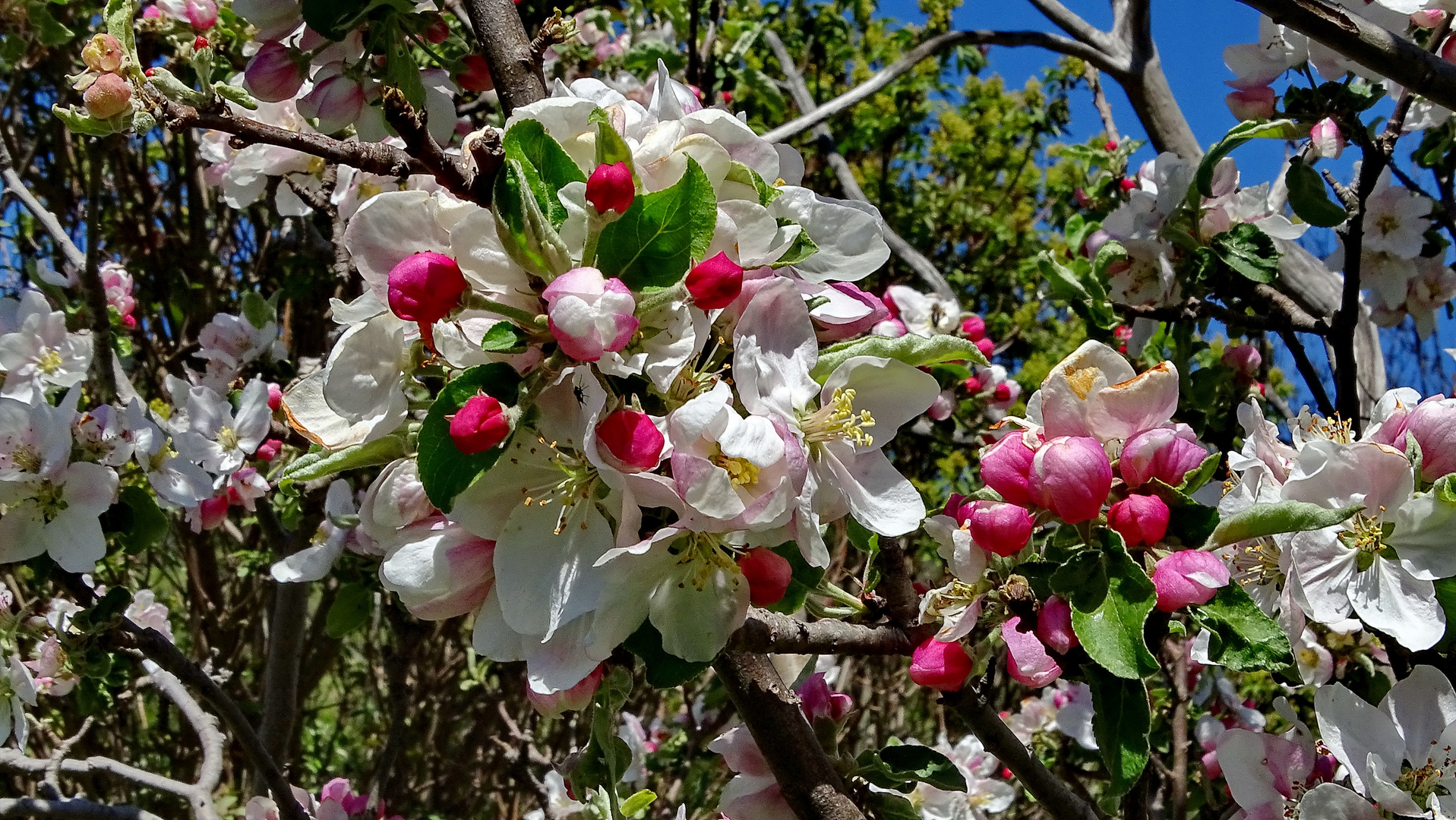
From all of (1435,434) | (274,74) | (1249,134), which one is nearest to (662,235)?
(274,74)

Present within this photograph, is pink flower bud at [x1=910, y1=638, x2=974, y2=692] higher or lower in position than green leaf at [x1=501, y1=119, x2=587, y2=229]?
lower

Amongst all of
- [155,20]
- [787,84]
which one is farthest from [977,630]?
[787,84]

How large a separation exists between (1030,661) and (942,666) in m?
0.09

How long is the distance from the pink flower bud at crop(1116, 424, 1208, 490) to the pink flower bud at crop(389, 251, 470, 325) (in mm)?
646

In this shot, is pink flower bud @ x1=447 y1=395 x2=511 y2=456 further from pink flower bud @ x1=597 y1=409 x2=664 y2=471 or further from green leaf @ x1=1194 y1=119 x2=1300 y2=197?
green leaf @ x1=1194 y1=119 x2=1300 y2=197

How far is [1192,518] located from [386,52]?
3.45 feet

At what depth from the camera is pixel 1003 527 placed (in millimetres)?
951

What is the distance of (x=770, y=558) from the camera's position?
0.82 meters

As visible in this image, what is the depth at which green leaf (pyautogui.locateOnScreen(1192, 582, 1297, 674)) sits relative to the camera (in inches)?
34.8

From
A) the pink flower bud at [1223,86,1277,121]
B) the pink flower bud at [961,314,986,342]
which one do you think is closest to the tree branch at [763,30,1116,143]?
the pink flower bud at [961,314,986,342]

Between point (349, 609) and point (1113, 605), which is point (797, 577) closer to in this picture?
point (1113, 605)

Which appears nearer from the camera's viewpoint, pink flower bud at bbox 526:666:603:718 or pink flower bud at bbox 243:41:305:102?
pink flower bud at bbox 526:666:603:718

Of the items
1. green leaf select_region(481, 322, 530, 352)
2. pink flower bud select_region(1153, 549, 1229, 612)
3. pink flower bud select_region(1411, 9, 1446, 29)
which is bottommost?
pink flower bud select_region(1153, 549, 1229, 612)

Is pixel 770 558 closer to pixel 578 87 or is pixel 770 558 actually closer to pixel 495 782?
pixel 578 87
